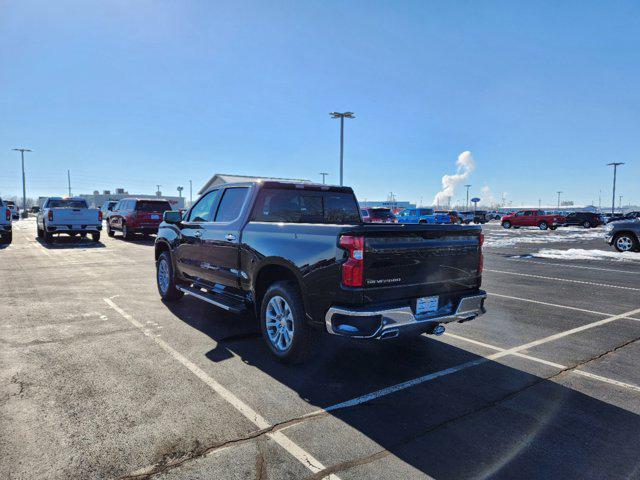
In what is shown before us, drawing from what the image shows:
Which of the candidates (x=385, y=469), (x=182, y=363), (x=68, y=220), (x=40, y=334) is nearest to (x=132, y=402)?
(x=182, y=363)

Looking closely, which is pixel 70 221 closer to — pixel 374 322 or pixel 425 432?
pixel 374 322

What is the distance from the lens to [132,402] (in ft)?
11.7

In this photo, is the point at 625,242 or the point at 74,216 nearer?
the point at 625,242

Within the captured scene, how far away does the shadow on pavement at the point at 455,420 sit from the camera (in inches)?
109

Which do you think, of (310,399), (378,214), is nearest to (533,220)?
(378,214)

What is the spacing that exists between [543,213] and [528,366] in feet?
131

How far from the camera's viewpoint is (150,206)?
64.7ft

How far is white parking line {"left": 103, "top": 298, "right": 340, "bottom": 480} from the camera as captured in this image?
9.07 ft

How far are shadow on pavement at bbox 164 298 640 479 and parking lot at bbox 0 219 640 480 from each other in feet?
0.05

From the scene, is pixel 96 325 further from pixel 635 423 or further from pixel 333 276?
pixel 635 423

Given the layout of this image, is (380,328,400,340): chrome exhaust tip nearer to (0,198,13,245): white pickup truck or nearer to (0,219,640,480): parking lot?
(0,219,640,480): parking lot

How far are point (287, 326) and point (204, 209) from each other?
277 cm

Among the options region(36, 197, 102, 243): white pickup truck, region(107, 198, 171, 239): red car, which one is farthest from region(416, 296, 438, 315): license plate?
region(36, 197, 102, 243): white pickup truck

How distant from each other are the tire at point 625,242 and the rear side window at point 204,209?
1751 centimetres
